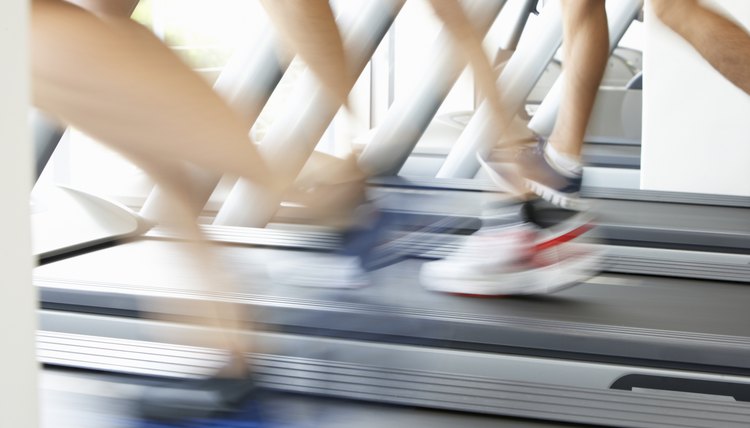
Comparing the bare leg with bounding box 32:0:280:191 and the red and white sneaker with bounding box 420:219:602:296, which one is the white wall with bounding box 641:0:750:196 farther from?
the bare leg with bounding box 32:0:280:191

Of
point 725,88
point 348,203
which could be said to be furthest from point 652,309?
point 725,88

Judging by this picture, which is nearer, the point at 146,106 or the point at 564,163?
the point at 146,106

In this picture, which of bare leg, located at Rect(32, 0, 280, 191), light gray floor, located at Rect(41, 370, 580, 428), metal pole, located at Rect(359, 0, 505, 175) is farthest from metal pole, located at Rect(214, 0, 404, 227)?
bare leg, located at Rect(32, 0, 280, 191)

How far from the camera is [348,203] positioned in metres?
2.02

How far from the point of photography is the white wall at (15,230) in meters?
0.56

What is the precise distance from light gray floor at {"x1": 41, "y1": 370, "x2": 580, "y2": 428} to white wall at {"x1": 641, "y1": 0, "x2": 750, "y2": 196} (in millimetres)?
2600

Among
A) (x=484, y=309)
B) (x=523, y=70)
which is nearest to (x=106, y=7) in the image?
(x=484, y=309)

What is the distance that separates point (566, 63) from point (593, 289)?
0.79 meters

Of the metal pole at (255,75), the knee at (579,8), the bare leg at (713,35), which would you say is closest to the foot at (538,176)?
the knee at (579,8)

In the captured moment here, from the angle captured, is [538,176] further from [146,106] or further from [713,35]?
[146,106]

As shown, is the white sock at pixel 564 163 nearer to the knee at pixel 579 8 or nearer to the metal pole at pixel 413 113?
the knee at pixel 579 8

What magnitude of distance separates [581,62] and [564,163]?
0.34 meters

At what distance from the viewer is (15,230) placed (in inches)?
22.9

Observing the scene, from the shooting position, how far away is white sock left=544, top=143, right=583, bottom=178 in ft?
7.64
